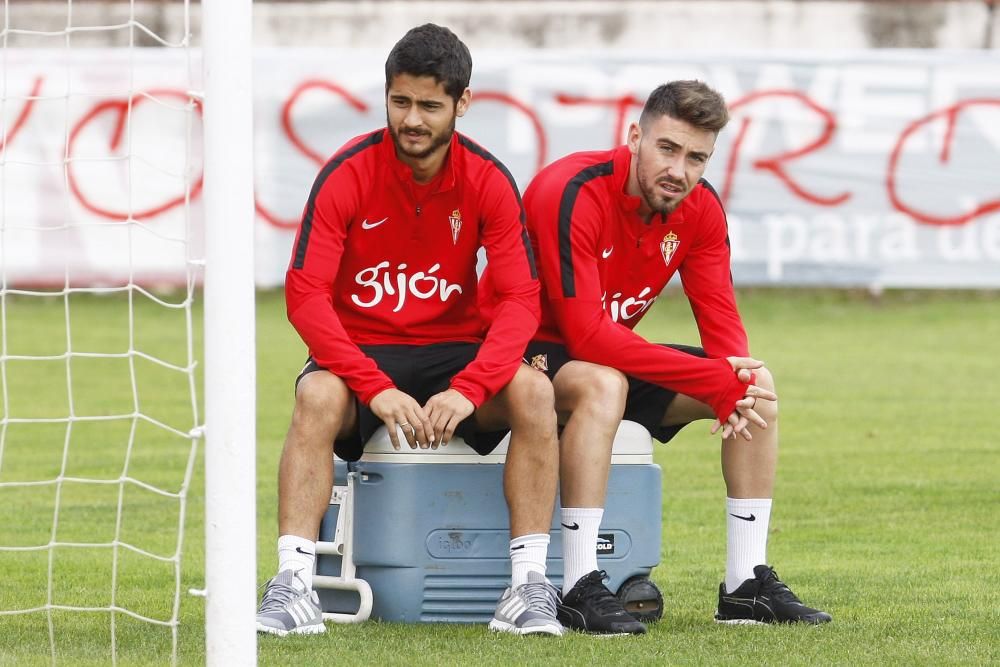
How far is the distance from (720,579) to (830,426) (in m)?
4.17

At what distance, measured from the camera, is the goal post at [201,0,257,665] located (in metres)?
3.39

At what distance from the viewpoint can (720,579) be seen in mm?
5418

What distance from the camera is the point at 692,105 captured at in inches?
186

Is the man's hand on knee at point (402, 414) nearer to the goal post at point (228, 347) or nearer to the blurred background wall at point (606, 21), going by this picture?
the goal post at point (228, 347)

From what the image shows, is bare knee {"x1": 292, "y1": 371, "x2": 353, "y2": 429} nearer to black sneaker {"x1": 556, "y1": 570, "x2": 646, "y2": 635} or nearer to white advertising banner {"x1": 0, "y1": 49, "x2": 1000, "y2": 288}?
black sneaker {"x1": 556, "y1": 570, "x2": 646, "y2": 635}

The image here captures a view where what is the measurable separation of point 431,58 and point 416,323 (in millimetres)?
793

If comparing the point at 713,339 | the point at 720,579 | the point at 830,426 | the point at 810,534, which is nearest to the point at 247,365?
the point at 713,339

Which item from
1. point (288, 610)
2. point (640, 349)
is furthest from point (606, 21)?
point (288, 610)

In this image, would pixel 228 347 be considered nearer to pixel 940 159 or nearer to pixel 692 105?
pixel 692 105

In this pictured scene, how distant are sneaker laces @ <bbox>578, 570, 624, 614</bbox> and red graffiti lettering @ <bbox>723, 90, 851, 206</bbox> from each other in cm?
1151

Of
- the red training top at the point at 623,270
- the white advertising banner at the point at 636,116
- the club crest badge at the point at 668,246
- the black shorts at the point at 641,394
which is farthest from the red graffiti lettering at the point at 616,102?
the black shorts at the point at 641,394

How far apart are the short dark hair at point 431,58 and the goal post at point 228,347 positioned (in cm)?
110

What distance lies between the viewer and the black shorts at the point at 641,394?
16.1 feet

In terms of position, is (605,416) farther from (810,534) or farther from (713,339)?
(810,534)
